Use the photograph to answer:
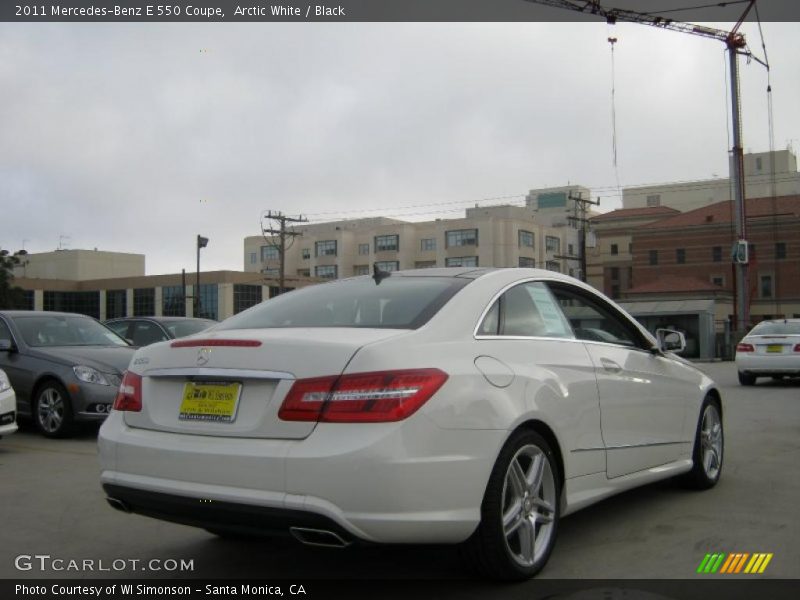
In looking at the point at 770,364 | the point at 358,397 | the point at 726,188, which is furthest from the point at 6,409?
the point at 726,188

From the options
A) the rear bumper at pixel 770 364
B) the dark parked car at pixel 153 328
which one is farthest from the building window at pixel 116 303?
the rear bumper at pixel 770 364

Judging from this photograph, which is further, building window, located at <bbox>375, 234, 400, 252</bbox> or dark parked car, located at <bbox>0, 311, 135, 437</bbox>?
building window, located at <bbox>375, 234, 400, 252</bbox>

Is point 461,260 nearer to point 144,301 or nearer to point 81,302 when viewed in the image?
point 144,301

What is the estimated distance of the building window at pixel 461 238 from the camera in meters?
101

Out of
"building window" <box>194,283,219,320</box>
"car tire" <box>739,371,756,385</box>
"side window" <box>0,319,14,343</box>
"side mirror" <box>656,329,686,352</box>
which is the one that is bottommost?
"car tire" <box>739,371,756,385</box>

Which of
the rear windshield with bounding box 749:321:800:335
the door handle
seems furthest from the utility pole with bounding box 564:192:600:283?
the door handle

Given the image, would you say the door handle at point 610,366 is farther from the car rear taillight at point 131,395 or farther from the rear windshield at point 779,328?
the rear windshield at point 779,328

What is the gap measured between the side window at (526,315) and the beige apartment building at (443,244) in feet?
278

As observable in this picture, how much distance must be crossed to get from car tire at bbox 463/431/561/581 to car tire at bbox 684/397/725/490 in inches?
87.3

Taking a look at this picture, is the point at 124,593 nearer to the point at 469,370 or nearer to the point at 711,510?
the point at 469,370

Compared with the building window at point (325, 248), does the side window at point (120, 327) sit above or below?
below

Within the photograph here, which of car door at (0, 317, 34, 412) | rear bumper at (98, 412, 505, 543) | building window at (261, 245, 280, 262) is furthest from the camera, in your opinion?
Result: building window at (261, 245, 280, 262)

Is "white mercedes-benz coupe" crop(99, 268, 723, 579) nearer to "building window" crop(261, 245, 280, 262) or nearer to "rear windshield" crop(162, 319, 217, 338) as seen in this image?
"rear windshield" crop(162, 319, 217, 338)

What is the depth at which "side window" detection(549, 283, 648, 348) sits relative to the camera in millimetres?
5086
